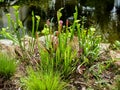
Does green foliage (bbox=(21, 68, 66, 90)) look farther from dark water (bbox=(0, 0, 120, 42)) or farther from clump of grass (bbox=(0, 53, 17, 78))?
dark water (bbox=(0, 0, 120, 42))

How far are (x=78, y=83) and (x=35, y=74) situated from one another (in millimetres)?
521

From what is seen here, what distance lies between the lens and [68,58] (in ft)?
11.3

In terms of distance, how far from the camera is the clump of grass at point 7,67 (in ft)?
11.1

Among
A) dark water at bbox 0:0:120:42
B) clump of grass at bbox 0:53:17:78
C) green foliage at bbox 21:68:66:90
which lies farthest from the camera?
dark water at bbox 0:0:120:42

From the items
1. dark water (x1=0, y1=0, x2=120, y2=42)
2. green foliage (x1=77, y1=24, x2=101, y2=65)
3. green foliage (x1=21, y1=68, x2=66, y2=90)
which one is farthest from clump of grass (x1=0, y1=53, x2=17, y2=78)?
dark water (x1=0, y1=0, x2=120, y2=42)

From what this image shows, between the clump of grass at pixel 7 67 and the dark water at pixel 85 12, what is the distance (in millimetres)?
3179

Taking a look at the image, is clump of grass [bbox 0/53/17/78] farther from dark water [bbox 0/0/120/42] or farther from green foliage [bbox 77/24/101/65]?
dark water [bbox 0/0/120/42]

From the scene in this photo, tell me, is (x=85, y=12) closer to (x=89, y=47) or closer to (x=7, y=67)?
(x=89, y=47)

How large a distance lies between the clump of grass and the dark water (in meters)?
3.18

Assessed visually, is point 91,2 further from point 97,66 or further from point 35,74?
point 35,74

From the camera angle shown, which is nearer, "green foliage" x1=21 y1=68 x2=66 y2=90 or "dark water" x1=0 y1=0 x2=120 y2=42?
"green foliage" x1=21 y1=68 x2=66 y2=90

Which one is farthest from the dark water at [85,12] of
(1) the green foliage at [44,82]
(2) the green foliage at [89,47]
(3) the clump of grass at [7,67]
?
(1) the green foliage at [44,82]

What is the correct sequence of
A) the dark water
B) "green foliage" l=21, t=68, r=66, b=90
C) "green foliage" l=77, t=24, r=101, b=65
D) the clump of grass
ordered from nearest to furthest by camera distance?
"green foliage" l=21, t=68, r=66, b=90, the clump of grass, "green foliage" l=77, t=24, r=101, b=65, the dark water

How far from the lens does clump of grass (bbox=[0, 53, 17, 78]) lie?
133 inches
